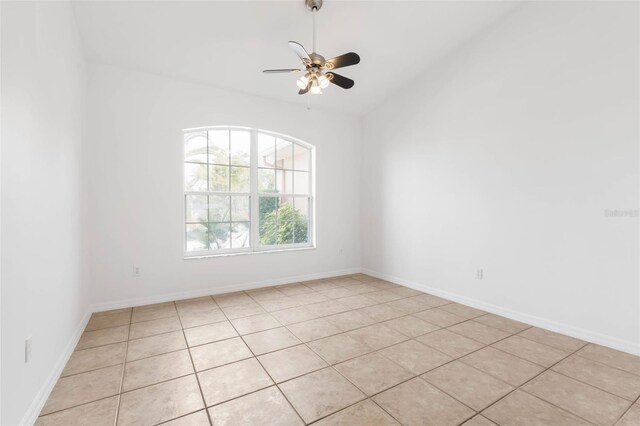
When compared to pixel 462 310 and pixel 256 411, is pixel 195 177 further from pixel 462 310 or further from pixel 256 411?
pixel 462 310

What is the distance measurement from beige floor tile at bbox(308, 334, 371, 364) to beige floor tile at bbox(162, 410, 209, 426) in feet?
3.21

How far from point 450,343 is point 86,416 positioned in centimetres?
274

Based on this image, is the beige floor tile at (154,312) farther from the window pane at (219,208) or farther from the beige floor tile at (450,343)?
the beige floor tile at (450,343)

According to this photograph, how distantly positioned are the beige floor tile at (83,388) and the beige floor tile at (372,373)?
1602mm

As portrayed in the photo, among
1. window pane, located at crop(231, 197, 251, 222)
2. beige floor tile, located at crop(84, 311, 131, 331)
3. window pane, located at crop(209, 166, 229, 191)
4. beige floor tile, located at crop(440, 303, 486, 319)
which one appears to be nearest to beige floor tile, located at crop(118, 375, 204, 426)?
beige floor tile, located at crop(84, 311, 131, 331)

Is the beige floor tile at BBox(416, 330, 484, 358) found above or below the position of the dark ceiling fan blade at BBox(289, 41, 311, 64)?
below

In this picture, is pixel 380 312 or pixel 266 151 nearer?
pixel 380 312

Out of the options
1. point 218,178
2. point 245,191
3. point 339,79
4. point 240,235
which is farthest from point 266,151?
point 339,79

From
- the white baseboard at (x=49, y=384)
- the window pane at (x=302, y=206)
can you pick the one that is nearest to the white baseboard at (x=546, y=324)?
the window pane at (x=302, y=206)

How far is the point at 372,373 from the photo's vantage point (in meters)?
2.18

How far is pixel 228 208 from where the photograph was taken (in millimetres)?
4363

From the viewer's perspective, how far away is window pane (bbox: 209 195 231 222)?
4.24m

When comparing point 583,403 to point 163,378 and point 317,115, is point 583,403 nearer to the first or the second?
point 163,378

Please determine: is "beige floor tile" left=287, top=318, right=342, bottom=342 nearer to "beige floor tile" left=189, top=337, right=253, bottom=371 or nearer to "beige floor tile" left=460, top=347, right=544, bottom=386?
"beige floor tile" left=189, top=337, right=253, bottom=371
